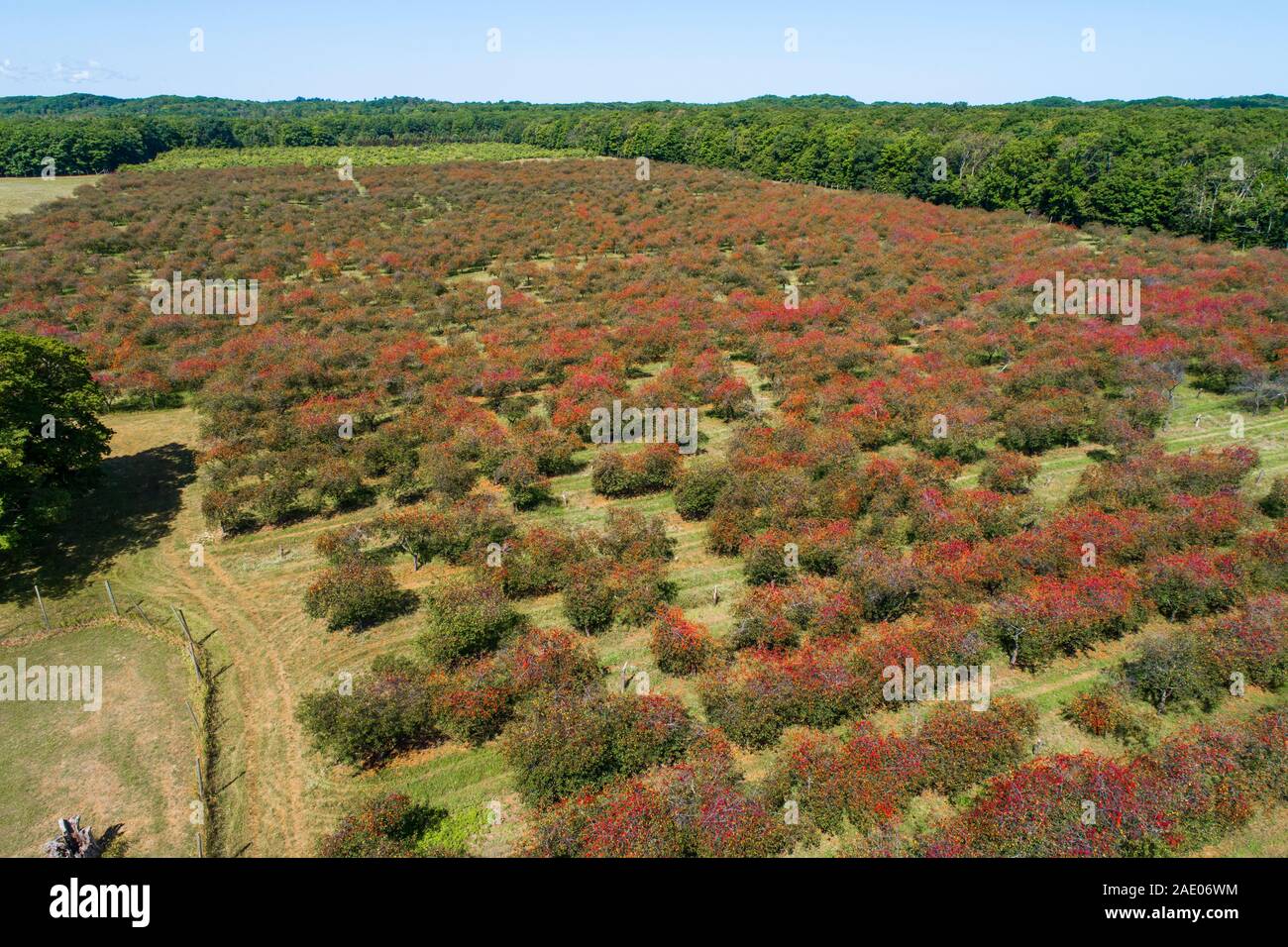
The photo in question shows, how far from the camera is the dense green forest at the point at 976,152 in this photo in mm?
84000

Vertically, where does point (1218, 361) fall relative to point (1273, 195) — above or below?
below

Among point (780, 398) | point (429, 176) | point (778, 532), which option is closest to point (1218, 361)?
point (780, 398)

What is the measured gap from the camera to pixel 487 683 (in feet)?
71.5

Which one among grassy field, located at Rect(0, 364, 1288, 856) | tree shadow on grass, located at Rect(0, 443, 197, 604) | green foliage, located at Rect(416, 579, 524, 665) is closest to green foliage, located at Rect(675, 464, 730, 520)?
grassy field, located at Rect(0, 364, 1288, 856)

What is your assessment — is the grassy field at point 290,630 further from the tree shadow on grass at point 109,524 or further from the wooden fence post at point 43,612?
the wooden fence post at point 43,612

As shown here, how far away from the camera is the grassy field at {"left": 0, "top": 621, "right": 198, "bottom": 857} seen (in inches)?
734

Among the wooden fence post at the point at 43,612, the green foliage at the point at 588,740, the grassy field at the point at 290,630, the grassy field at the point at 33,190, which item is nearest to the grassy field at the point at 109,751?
the wooden fence post at the point at 43,612

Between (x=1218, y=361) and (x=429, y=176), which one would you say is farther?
(x=429, y=176)

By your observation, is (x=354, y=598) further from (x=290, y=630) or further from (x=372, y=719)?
(x=372, y=719)

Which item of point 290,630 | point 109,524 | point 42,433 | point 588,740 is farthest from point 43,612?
point 588,740

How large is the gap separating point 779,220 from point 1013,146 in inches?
1621

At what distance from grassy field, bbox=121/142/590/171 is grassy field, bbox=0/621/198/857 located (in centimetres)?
15534
